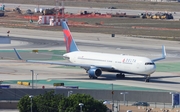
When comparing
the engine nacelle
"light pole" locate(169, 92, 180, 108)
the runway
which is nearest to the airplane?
the engine nacelle

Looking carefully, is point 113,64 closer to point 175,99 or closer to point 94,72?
point 94,72

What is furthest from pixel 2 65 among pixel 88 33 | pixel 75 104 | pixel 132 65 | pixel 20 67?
pixel 88 33

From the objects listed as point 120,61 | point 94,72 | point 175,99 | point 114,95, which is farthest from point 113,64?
point 175,99

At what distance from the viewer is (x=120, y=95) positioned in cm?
7369

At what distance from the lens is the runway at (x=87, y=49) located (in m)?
90.2

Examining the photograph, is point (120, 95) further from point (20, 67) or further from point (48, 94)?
point (20, 67)

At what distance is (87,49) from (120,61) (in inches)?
1471

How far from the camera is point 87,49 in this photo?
127 meters

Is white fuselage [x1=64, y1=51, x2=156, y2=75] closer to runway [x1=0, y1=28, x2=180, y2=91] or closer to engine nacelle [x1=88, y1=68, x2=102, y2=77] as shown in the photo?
engine nacelle [x1=88, y1=68, x2=102, y2=77]

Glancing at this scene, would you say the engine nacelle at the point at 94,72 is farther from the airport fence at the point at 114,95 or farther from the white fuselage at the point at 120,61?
the airport fence at the point at 114,95

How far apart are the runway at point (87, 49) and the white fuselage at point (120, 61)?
5.46 ft

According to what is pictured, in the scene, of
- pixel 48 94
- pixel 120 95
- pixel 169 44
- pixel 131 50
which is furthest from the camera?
pixel 169 44

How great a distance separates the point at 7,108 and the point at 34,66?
120ft

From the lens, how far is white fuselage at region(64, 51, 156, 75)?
86938 mm
